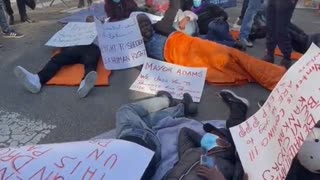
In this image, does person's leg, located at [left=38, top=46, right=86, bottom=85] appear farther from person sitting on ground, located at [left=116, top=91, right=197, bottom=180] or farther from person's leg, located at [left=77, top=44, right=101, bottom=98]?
person sitting on ground, located at [left=116, top=91, right=197, bottom=180]

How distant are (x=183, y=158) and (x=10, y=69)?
208 cm

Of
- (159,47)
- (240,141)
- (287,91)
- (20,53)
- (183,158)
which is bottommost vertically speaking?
(20,53)

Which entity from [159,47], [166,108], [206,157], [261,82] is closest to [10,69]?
[159,47]

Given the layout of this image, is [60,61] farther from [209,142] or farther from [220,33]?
[209,142]

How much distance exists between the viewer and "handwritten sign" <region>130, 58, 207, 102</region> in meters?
2.62

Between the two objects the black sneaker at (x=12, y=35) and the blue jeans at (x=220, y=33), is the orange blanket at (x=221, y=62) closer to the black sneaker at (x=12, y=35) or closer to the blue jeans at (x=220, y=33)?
the blue jeans at (x=220, y=33)

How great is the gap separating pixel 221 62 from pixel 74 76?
1060 millimetres

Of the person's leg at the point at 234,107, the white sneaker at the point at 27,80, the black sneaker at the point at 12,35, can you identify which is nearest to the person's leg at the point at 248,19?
the person's leg at the point at 234,107

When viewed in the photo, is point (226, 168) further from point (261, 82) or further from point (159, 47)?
point (159, 47)

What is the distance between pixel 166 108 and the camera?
227 cm

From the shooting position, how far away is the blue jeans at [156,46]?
10.1 feet

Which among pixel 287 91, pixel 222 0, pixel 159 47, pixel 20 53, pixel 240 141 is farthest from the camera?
pixel 222 0

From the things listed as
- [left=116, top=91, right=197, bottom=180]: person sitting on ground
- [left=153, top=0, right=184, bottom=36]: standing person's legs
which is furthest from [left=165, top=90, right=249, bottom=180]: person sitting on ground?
[left=153, top=0, right=184, bottom=36]: standing person's legs

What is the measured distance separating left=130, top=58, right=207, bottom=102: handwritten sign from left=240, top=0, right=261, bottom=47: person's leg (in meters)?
0.92
